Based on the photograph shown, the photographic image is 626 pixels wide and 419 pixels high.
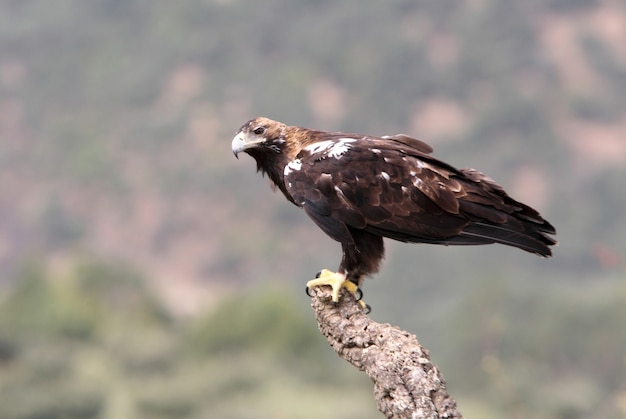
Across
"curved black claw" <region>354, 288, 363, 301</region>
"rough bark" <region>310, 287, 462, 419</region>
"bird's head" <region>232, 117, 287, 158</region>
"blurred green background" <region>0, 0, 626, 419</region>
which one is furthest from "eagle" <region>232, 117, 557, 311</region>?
"blurred green background" <region>0, 0, 626, 419</region>

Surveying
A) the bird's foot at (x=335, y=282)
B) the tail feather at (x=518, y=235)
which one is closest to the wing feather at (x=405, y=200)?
the tail feather at (x=518, y=235)

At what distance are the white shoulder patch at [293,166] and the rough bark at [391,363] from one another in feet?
3.57

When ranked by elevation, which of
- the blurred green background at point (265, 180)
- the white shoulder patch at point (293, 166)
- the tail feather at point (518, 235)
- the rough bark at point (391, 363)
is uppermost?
the blurred green background at point (265, 180)

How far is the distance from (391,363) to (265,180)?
141 feet

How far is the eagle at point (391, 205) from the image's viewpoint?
7055 millimetres

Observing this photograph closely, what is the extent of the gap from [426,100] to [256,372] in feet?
111

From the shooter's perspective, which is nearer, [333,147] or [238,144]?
[333,147]

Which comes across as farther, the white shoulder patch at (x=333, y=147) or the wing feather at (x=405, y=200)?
the white shoulder patch at (x=333, y=147)

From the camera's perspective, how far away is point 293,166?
24.2 ft

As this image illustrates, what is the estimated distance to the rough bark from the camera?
18.7ft

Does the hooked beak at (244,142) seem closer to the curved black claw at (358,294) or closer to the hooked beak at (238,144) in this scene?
the hooked beak at (238,144)

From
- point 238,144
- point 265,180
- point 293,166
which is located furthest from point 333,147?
point 265,180

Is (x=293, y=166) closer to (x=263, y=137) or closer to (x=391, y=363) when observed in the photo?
(x=263, y=137)

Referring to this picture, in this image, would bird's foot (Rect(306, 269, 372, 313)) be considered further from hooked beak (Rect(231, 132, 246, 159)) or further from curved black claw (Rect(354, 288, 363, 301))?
hooked beak (Rect(231, 132, 246, 159))
